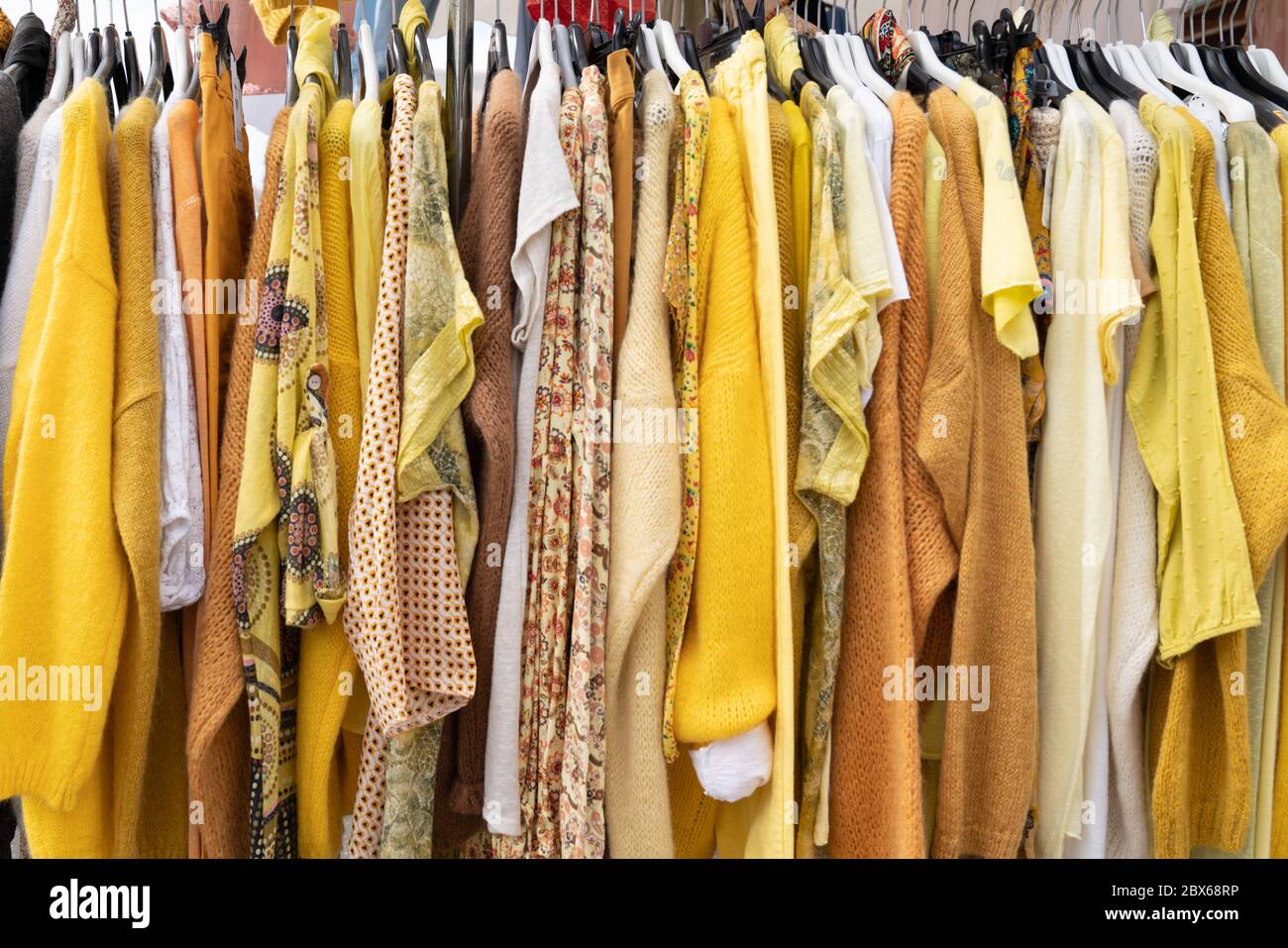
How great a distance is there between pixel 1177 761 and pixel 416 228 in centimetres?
107

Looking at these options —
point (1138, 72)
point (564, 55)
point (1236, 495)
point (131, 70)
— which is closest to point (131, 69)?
point (131, 70)

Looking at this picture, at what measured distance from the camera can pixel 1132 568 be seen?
1.01 metres

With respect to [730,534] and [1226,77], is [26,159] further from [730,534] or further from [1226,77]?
[1226,77]

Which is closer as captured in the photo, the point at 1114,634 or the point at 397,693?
the point at 397,693

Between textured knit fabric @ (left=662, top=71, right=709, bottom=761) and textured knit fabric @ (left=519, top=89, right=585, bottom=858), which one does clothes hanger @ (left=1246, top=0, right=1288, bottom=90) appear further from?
textured knit fabric @ (left=519, top=89, right=585, bottom=858)

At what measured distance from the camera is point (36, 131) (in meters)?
0.94

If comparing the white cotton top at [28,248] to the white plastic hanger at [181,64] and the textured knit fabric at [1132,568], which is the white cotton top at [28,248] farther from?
the textured knit fabric at [1132,568]

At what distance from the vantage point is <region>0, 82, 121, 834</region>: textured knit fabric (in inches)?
33.0

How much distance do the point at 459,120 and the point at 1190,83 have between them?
0.97m

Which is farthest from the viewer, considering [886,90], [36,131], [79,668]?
[886,90]

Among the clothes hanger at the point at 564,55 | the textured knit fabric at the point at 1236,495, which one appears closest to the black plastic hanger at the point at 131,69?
the clothes hanger at the point at 564,55

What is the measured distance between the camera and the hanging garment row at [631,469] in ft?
2.92

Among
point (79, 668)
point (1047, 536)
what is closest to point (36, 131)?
point (79, 668)
